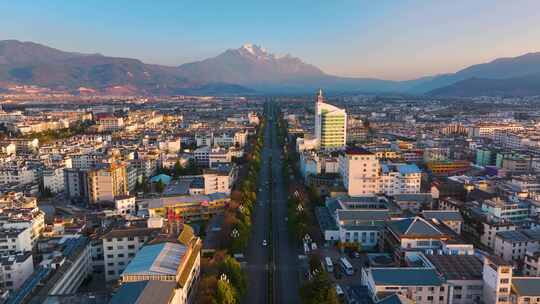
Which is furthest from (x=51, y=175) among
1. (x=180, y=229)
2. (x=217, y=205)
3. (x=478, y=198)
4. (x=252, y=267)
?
(x=478, y=198)

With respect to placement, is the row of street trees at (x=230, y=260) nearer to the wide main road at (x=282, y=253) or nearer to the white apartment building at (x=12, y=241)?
the wide main road at (x=282, y=253)

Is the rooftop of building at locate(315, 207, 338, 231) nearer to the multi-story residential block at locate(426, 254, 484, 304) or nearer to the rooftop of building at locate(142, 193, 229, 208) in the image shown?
the rooftop of building at locate(142, 193, 229, 208)

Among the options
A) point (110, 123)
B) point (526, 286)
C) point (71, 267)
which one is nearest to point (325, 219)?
point (526, 286)

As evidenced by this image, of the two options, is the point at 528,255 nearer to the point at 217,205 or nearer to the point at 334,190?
the point at 334,190

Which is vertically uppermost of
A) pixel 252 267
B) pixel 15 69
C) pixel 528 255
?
pixel 15 69

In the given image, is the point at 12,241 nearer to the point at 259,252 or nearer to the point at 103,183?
the point at 103,183

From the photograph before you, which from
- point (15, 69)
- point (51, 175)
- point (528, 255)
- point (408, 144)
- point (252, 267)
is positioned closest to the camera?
point (528, 255)
